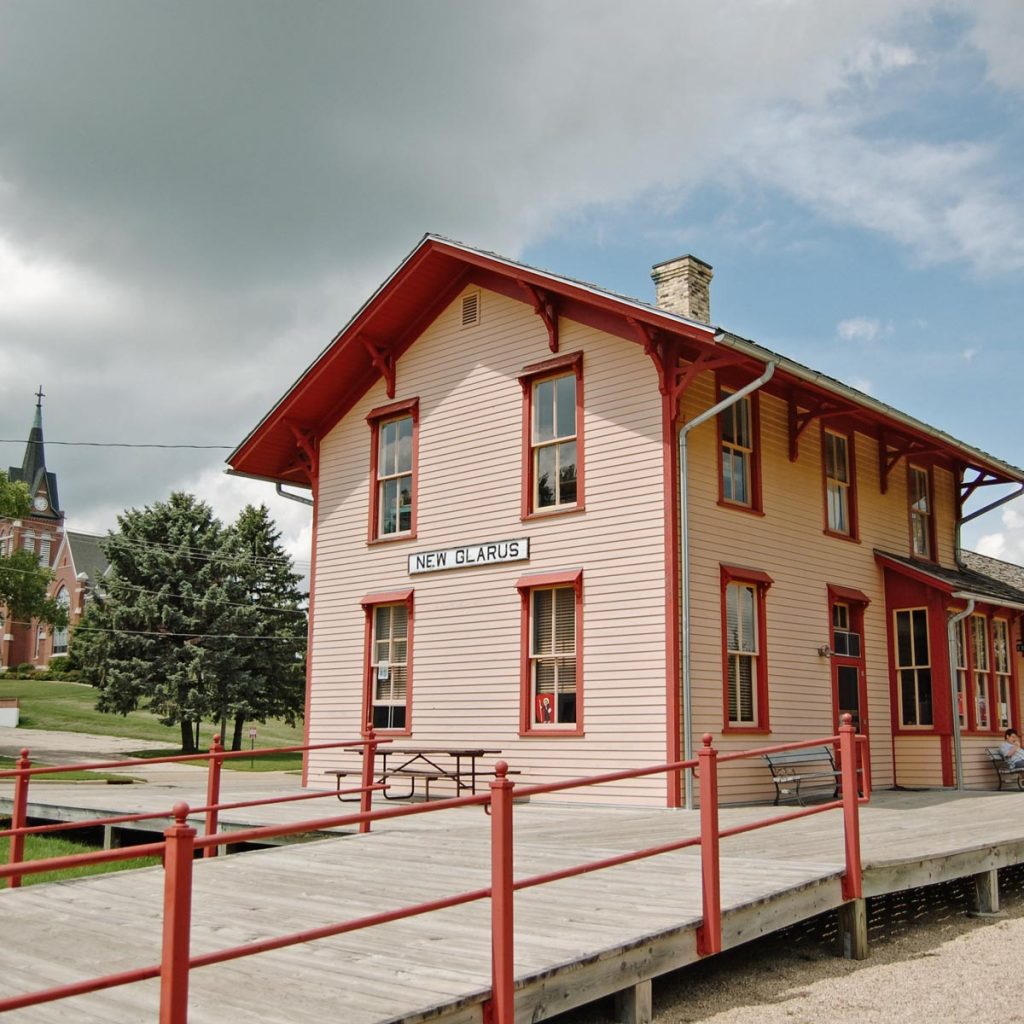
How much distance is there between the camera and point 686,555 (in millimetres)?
13656

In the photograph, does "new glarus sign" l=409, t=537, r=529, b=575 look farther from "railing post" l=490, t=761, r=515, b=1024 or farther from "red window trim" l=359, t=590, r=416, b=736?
"railing post" l=490, t=761, r=515, b=1024

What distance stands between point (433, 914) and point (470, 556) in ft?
29.5

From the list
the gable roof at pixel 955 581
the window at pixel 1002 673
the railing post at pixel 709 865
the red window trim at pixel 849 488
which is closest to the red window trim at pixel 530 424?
the red window trim at pixel 849 488

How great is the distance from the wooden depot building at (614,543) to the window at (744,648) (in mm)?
35

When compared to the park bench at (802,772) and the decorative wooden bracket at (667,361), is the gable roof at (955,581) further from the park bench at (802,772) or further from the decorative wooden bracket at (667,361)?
the decorative wooden bracket at (667,361)

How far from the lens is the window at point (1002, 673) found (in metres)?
19.0

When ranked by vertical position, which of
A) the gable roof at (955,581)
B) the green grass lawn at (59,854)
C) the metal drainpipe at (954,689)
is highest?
the gable roof at (955,581)

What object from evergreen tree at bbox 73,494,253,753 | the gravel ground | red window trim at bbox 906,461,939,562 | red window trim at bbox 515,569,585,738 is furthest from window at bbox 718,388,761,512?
evergreen tree at bbox 73,494,253,753

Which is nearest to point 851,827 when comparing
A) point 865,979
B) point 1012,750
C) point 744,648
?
point 865,979

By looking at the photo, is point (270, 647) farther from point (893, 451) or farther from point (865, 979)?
point (865, 979)

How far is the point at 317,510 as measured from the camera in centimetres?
1845

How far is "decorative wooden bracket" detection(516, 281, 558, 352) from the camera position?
15.2m

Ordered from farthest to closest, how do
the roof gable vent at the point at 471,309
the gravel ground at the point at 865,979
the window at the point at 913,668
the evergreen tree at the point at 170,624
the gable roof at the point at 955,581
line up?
the evergreen tree at the point at 170,624, the window at the point at 913,668, the gable roof at the point at 955,581, the roof gable vent at the point at 471,309, the gravel ground at the point at 865,979

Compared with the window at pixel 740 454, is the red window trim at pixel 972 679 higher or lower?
lower
